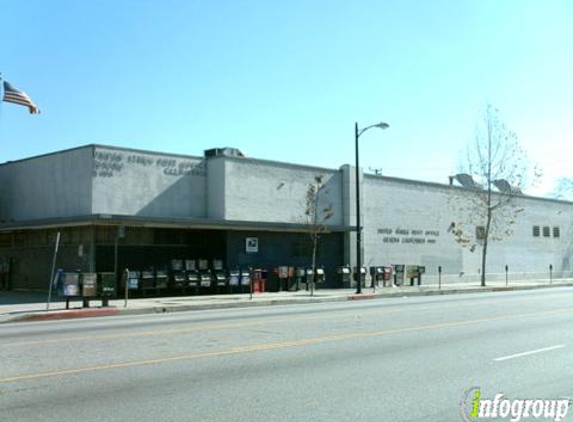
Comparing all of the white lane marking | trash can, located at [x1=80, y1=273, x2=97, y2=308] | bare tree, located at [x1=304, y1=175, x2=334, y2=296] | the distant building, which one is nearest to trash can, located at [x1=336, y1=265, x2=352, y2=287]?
the distant building

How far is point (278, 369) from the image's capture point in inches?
390

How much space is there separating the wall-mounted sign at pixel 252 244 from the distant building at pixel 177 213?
57 mm

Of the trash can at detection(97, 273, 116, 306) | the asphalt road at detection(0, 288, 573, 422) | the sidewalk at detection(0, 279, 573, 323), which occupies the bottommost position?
the asphalt road at detection(0, 288, 573, 422)

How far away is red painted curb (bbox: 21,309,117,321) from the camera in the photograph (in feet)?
66.0

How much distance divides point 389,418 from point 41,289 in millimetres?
27430

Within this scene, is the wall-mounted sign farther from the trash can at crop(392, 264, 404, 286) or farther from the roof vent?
the trash can at crop(392, 264, 404, 286)

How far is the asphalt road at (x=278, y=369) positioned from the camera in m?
7.43

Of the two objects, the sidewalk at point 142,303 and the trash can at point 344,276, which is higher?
the trash can at point 344,276

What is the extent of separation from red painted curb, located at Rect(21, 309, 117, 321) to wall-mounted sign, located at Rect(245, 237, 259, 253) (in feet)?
35.6

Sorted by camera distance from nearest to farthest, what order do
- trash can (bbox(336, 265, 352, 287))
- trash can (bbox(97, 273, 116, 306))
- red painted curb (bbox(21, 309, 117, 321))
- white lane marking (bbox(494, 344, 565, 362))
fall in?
white lane marking (bbox(494, 344, 565, 362)) < red painted curb (bbox(21, 309, 117, 321)) < trash can (bbox(97, 273, 116, 306)) < trash can (bbox(336, 265, 352, 287))

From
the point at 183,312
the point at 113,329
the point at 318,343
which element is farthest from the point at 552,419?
the point at 183,312

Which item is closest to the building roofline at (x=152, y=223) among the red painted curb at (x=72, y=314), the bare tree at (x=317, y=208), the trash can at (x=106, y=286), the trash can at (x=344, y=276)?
the bare tree at (x=317, y=208)

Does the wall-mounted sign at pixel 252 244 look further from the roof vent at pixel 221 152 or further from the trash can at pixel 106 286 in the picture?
the trash can at pixel 106 286

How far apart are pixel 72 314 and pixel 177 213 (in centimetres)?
1051
